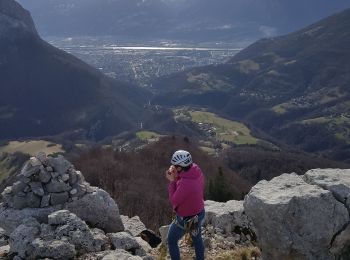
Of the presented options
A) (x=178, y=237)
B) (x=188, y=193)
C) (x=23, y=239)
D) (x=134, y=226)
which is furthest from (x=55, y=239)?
(x=134, y=226)

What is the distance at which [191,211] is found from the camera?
19.6 metres

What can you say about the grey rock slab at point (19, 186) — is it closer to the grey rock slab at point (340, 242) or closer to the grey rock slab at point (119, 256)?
the grey rock slab at point (119, 256)

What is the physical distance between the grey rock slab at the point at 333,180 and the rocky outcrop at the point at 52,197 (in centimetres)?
1027

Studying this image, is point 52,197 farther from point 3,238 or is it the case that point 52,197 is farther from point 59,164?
point 3,238

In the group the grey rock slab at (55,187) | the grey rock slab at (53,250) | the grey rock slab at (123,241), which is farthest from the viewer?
the grey rock slab at (55,187)

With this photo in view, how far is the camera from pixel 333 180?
72.2 ft

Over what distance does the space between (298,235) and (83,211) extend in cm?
1105

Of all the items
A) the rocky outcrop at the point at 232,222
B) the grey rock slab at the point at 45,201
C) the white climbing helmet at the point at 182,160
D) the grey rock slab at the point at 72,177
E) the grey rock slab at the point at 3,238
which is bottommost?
the grey rock slab at the point at 3,238

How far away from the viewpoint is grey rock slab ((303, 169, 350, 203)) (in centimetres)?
2102

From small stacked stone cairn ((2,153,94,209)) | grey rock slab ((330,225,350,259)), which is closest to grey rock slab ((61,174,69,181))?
small stacked stone cairn ((2,153,94,209))

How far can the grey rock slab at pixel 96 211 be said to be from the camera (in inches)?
1033

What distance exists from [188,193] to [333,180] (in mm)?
6683

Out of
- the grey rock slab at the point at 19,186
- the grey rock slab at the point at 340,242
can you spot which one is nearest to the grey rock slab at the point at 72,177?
the grey rock slab at the point at 19,186

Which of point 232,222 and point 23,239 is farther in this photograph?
point 232,222
